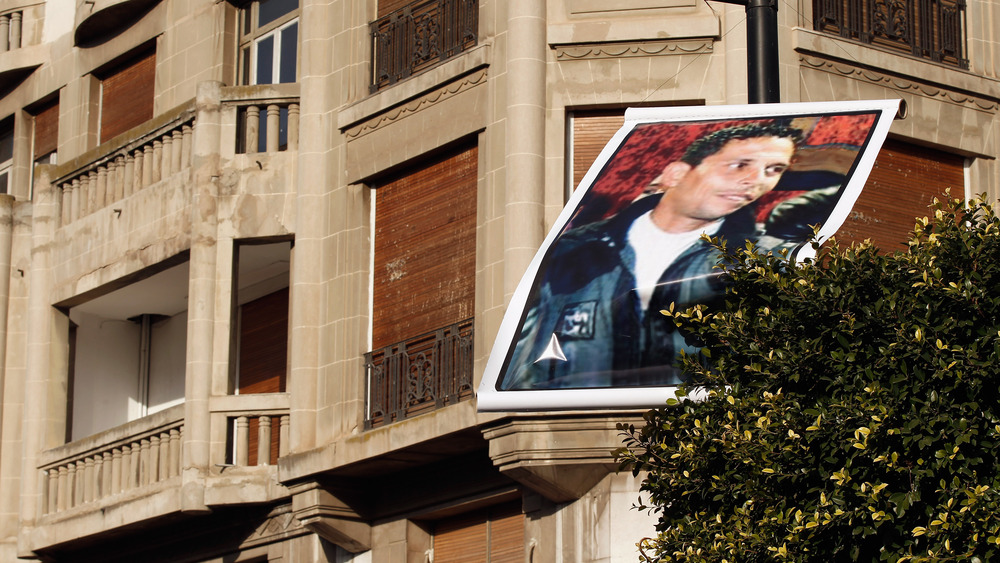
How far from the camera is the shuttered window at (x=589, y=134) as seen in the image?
1966 cm

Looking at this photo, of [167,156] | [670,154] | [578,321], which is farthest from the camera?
[167,156]

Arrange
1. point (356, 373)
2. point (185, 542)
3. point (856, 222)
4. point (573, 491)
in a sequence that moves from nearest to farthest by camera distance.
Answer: point (573, 491)
point (856, 222)
point (356, 373)
point (185, 542)

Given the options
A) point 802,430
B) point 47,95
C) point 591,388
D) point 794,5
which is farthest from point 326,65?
point 802,430

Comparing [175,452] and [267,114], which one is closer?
[175,452]

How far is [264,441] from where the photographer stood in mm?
21625

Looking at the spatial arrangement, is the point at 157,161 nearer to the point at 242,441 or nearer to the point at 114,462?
the point at 114,462

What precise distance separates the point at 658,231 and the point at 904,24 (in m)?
8.56

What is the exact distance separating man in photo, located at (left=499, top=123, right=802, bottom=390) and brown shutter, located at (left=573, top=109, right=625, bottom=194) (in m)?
5.89

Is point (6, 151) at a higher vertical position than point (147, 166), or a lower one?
higher

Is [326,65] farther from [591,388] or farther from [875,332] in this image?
[875,332]

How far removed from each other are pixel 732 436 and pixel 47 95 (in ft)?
61.0

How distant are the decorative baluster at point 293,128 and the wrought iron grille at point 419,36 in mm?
1343

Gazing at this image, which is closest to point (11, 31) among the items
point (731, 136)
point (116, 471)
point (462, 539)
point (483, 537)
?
point (116, 471)

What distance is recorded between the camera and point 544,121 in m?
19.5
